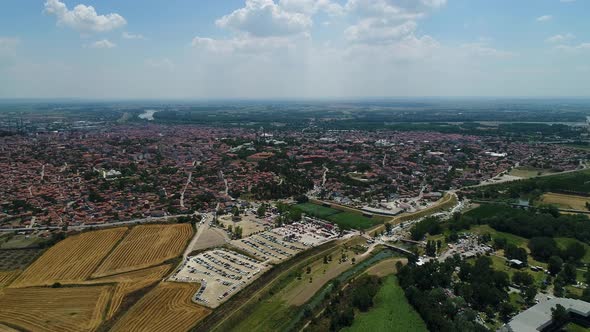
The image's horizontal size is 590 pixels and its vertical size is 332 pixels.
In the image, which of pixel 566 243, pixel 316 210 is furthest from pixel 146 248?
pixel 566 243

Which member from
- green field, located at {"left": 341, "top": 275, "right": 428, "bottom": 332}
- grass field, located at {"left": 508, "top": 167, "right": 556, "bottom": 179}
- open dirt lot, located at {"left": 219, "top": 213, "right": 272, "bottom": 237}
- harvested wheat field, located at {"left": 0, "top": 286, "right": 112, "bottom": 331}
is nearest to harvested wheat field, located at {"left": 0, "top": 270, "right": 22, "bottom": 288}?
harvested wheat field, located at {"left": 0, "top": 286, "right": 112, "bottom": 331}

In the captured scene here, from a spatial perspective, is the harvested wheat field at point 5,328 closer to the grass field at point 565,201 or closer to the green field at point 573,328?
the green field at point 573,328

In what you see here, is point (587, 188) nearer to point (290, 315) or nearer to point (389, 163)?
point (389, 163)

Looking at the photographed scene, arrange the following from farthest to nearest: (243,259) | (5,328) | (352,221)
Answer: (352,221) → (243,259) → (5,328)

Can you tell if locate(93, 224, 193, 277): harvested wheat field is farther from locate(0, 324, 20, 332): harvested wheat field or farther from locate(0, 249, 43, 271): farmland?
locate(0, 324, 20, 332): harvested wheat field

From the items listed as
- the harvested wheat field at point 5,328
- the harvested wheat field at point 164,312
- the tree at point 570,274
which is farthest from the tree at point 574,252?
the harvested wheat field at point 5,328

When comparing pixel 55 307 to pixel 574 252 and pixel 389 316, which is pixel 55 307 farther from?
pixel 574 252

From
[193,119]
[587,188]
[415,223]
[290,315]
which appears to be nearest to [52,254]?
[290,315]
